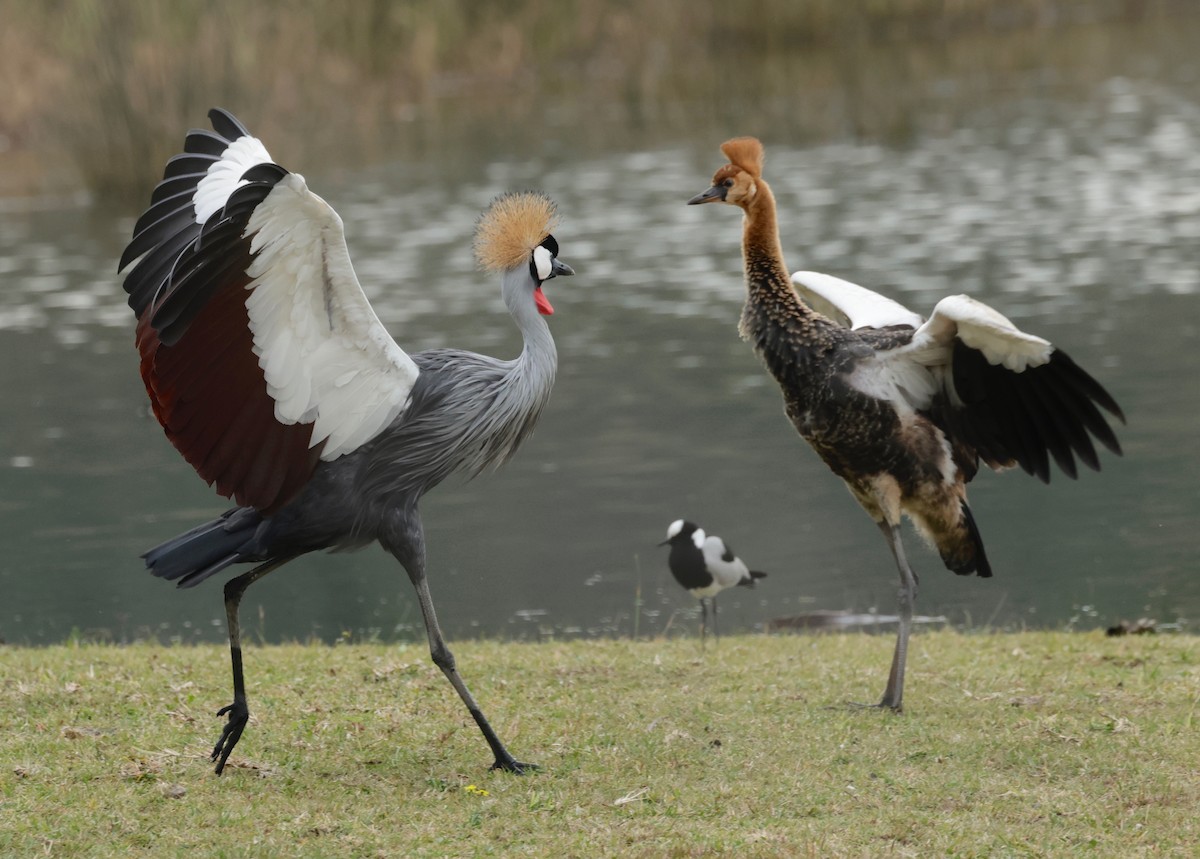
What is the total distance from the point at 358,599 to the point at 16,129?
21264 millimetres

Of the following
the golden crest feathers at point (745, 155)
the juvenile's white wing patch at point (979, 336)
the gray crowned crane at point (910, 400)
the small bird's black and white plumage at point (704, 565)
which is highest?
the golden crest feathers at point (745, 155)

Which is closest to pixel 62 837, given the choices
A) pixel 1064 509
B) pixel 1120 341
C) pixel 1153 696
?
pixel 1153 696

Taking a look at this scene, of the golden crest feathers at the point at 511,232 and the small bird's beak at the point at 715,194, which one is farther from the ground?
the golden crest feathers at the point at 511,232

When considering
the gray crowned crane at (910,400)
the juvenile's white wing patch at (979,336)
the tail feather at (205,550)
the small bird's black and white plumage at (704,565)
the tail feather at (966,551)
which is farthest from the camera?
the small bird's black and white plumage at (704,565)

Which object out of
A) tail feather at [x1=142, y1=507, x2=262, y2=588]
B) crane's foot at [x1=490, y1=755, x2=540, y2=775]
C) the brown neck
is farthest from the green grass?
the brown neck

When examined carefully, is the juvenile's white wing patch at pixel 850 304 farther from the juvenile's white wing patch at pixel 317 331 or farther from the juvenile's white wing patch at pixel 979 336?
the juvenile's white wing patch at pixel 317 331

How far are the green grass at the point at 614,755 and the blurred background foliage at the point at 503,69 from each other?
18553 millimetres

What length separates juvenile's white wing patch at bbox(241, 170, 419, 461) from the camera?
5246 millimetres

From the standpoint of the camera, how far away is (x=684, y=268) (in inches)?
814

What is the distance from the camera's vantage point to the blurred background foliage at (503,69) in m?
25.0

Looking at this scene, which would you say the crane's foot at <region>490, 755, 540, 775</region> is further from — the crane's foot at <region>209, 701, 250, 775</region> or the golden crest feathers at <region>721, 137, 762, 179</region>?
the golden crest feathers at <region>721, 137, 762, 179</region>

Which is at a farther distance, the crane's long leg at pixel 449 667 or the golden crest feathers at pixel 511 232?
the golden crest feathers at pixel 511 232

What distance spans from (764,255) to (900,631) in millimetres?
1770

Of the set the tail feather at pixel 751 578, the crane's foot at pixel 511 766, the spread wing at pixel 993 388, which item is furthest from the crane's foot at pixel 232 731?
the tail feather at pixel 751 578
